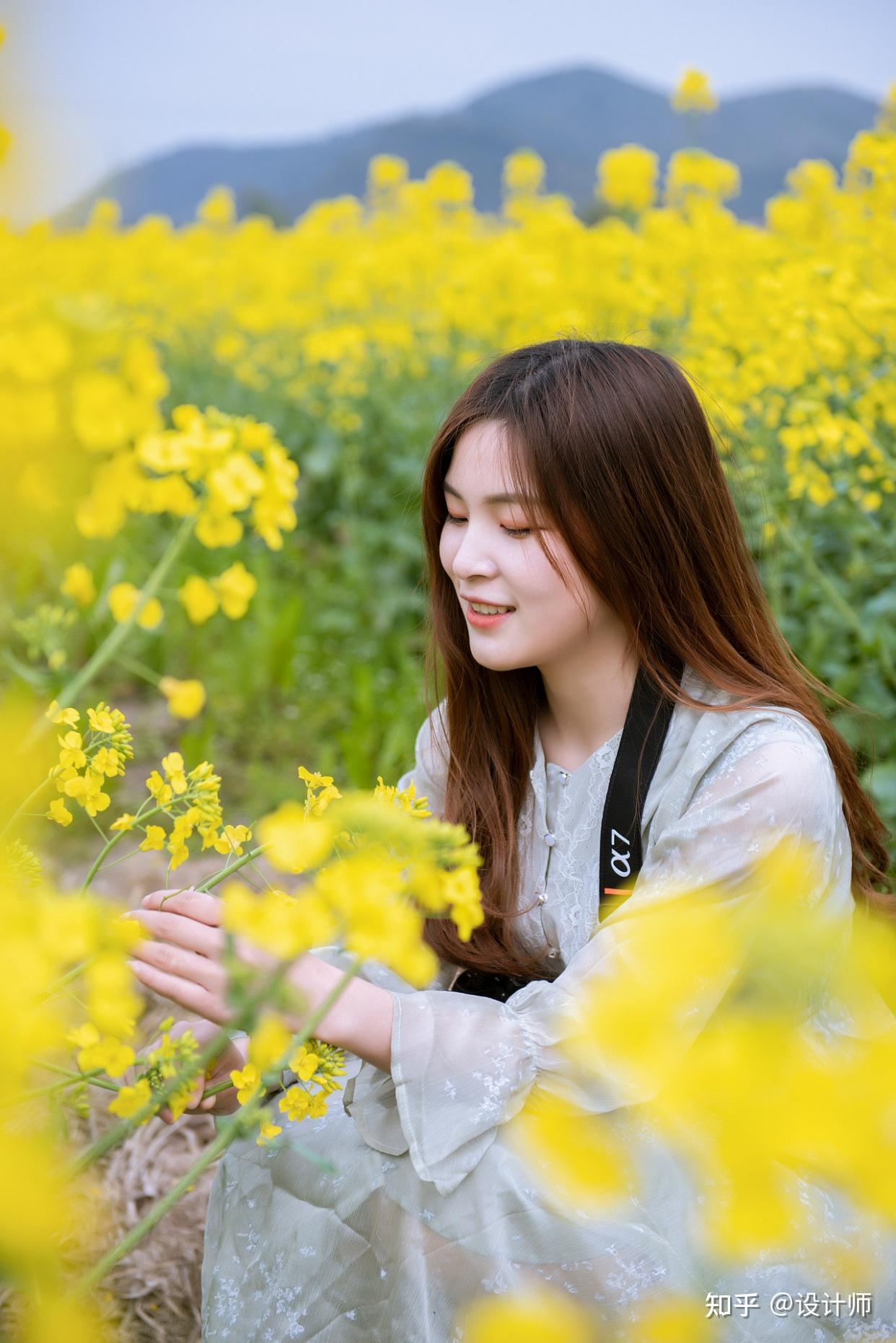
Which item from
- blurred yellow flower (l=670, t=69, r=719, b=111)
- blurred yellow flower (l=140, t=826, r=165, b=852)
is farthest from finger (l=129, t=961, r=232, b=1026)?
blurred yellow flower (l=670, t=69, r=719, b=111)

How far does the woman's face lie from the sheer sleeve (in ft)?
0.86

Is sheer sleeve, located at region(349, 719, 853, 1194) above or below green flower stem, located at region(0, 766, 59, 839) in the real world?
below

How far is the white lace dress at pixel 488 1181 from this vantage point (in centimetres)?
124

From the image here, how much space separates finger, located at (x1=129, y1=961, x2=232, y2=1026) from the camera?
1.06 metres

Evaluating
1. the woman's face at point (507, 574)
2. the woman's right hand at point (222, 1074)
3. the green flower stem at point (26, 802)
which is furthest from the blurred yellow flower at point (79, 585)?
the woman's face at point (507, 574)

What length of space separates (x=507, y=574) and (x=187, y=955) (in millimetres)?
606

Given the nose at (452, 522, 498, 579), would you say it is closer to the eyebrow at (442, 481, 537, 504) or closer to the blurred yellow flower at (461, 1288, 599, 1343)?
the eyebrow at (442, 481, 537, 504)

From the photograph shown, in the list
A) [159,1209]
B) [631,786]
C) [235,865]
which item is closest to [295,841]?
[159,1209]

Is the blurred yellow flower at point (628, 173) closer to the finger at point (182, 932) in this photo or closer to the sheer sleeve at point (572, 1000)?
the sheer sleeve at point (572, 1000)

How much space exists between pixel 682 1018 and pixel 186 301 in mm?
7179

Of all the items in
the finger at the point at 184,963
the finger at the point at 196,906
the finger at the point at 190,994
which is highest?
the finger at the point at 196,906

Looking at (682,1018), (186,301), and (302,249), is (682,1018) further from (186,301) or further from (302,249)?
(186,301)

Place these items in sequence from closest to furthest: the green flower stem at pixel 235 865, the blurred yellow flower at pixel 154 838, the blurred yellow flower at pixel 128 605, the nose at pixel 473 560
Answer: the blurred yellow flower at pixel 128 605, the green flower stem at pixel 235 865, the blurred yellow flower at pixel 154 838, the nose at pixel 473 560

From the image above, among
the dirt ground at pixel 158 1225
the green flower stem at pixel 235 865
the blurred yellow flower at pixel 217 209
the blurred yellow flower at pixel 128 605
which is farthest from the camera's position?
the blurred yellow flower at pixel 217 209
